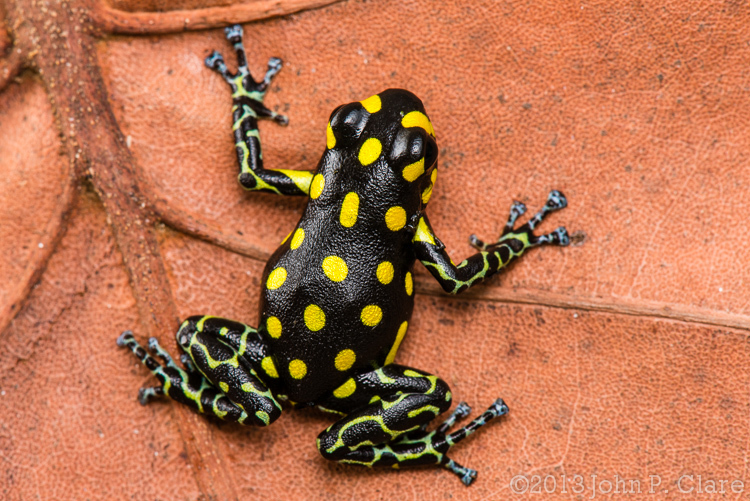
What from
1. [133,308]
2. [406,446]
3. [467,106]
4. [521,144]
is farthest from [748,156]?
[133,308]

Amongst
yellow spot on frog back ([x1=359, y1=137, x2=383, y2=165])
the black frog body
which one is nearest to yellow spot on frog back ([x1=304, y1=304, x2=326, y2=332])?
the black frog body

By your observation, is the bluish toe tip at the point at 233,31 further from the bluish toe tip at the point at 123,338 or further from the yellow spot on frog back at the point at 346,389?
the yellow spot on frog back at the point at 346,389

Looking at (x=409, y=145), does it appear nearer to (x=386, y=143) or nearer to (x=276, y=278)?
(x=386, y=143)

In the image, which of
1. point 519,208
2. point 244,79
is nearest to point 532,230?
point 519,208

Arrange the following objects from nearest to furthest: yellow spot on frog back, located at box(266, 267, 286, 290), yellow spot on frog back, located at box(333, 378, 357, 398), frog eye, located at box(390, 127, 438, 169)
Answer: frog eye, located at box(390, 127, 438, 169) → yellow spot on frog back, located at box(266, 267, 286, 290) → yellow spot on frog back, located at box(333, 378, 357, 398)

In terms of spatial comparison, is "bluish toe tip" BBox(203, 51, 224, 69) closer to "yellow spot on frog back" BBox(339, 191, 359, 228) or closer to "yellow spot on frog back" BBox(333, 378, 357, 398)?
"yellow spot on frog back" BBox(339, 191, 359, 228)
